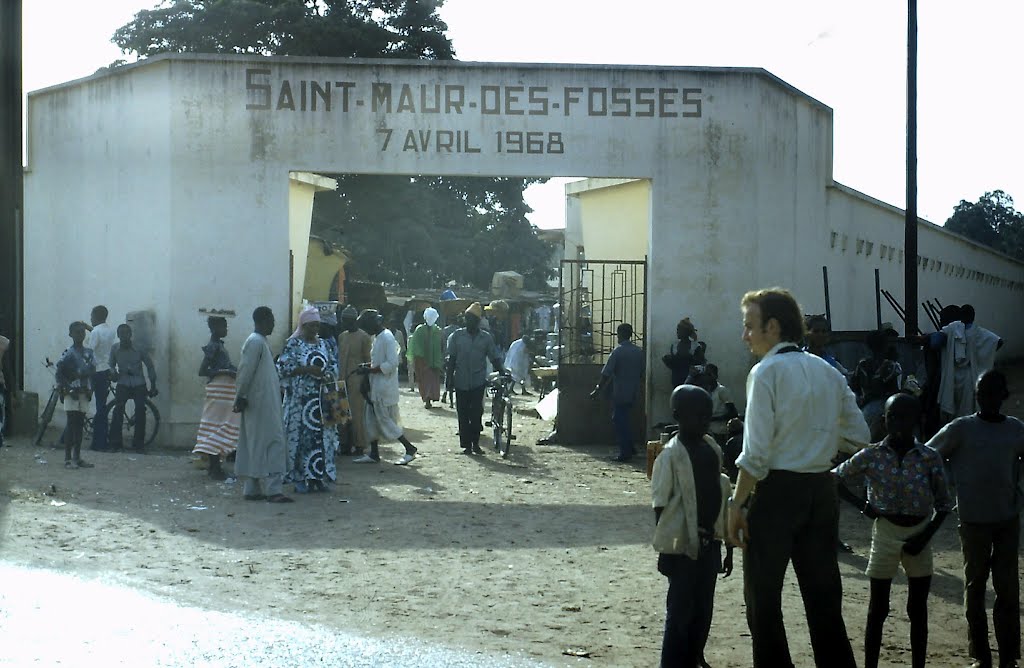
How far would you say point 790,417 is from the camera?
530 centimetres

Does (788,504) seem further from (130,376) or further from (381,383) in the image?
(130,376)

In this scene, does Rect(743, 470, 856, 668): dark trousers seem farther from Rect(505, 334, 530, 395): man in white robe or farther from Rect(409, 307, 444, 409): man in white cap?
Rect(505, 334, 530, 395): man in white robe

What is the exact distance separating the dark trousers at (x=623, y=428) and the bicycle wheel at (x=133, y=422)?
5510 mm

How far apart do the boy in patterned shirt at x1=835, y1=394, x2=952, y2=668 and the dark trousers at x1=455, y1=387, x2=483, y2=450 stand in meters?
10.2

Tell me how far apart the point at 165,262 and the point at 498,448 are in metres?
4.77

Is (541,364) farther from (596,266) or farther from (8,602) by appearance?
(8,602)

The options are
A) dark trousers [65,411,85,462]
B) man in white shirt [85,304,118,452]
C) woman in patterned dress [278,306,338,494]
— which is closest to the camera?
woman in patterned dress [278,306,338,494]

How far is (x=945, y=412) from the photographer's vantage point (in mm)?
12836

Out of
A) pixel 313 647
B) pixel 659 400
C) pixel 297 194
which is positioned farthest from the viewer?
pixel 297 194

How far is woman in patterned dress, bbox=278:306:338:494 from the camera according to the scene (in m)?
12.1

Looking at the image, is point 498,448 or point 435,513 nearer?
point 435,513

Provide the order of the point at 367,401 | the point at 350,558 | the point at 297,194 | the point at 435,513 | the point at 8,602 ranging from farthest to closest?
the point at 297,194 < the point at 367,401 < the point at 435,513 < the point at 350,558 < the point at 8,602

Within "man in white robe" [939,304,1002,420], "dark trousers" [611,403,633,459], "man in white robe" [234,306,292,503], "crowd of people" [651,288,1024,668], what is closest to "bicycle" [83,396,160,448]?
"man in white robe" [234,306,292,503]

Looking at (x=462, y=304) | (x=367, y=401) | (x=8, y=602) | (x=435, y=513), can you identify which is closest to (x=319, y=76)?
(x=367, y=401)
